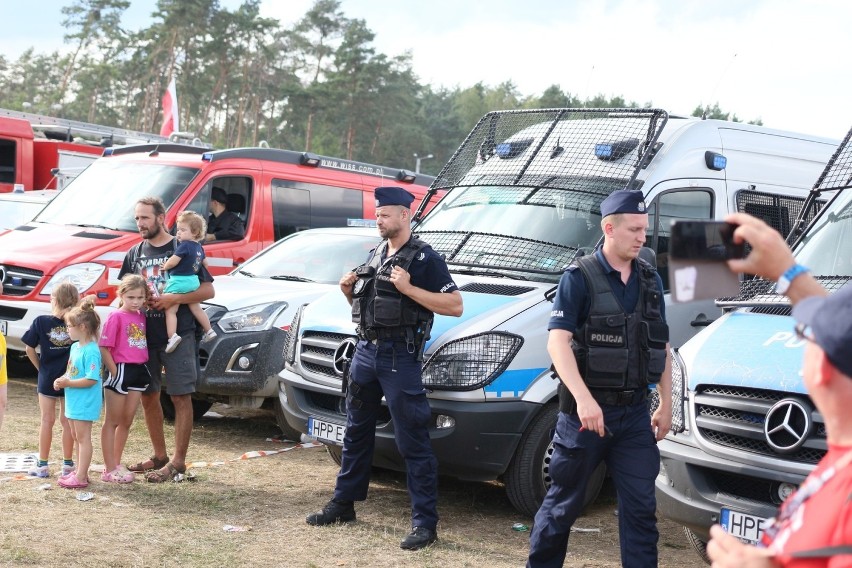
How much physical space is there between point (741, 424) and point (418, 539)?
1824mm

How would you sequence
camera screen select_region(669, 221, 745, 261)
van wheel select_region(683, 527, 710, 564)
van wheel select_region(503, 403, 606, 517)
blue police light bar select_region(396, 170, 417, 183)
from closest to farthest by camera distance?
camera screen select_region(669, 221, 745, 261) < van wheel select_region(683, 527, 710, 564) < van wheel select_region(503, 403, 606, 517) < blue police light bar select_region(396, 170, 417, 183)

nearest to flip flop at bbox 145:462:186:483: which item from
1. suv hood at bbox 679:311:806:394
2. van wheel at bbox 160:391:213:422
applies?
van wheel at bbox 160:391:213:422

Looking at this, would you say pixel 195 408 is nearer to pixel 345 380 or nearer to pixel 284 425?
pixel 284 425

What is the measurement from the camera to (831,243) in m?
5.36

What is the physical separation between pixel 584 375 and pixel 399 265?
4.82 feet

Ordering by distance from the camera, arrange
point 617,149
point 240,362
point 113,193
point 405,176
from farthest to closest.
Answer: point 405,176 < point 113,193 < point 240,362 < point 617,149

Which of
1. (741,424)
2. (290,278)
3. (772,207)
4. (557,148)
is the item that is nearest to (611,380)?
(741,424)

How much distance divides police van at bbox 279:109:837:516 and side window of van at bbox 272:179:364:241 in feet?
10.8

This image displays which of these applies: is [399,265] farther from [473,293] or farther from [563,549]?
[563,549]

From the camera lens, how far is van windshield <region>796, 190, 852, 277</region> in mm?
5223

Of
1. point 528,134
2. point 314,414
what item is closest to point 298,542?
point 314,414

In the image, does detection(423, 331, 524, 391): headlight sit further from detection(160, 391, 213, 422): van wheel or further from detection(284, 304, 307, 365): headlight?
detection(160, 391, 213, 422): van wheel

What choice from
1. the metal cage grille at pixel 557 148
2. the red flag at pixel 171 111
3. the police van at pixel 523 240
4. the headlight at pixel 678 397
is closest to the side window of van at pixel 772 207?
the police van at pixel 523 240

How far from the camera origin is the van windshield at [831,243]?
5.22m
